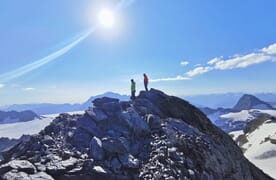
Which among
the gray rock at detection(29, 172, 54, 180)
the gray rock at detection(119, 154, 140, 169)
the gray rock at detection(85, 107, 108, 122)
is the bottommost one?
the gray rock at detection(29, 172, 54, 180)

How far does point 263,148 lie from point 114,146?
81993mm

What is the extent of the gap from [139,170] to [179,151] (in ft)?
16.8

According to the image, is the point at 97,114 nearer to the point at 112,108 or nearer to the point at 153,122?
the point at 112,108

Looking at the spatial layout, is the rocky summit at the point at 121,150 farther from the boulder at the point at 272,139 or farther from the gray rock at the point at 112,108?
the boulder at the point at 272,139

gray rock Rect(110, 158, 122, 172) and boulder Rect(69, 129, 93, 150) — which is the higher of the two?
boulder Rect(69, 129, 93, 150)

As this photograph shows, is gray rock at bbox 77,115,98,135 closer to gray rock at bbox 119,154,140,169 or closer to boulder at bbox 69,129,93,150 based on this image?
boulder at bbox 69,129,93,150

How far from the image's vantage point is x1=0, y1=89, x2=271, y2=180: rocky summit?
23.8m

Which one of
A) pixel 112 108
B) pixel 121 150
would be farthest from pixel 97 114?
pixel 121 150

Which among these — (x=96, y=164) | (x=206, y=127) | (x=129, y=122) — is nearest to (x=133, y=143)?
(x=129, y=122)

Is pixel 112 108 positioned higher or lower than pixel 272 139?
higher

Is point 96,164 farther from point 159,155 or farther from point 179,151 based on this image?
point 179,151

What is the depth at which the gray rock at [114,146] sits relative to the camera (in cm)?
2606

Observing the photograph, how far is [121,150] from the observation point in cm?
2611

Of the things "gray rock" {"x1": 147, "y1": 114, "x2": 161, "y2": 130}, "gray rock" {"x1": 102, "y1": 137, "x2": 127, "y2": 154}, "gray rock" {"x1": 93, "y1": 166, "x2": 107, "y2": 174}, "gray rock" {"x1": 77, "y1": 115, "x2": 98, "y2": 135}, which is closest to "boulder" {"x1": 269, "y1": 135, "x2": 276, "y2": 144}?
"gray rock" {"x1": 147, "y1": 114, "x2": 161, "y2": 130}
